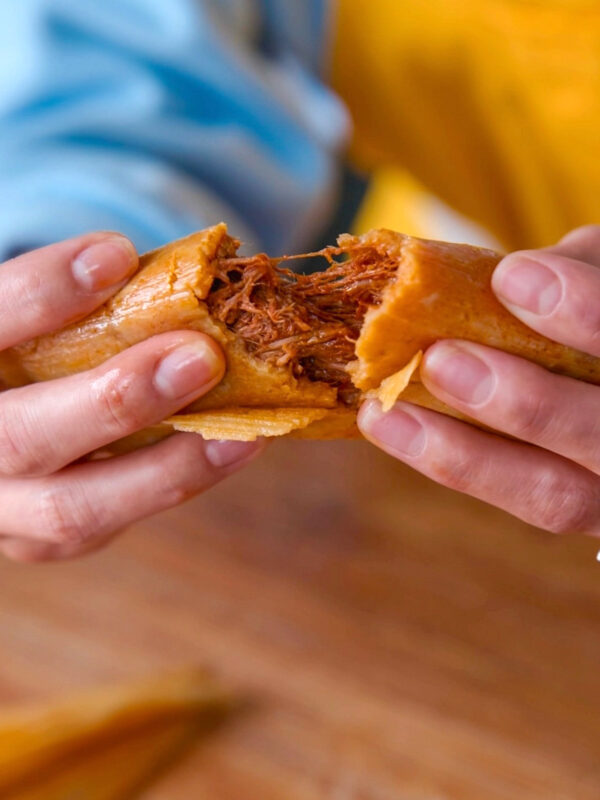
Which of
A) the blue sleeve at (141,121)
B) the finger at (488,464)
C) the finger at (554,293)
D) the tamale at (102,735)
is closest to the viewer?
the finger at (554,293)

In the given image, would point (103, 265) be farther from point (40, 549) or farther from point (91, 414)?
point (40, 549)

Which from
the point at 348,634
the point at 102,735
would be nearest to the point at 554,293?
the point at 348,634

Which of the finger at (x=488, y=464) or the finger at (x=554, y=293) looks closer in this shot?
the finger at (x=554, y=293)

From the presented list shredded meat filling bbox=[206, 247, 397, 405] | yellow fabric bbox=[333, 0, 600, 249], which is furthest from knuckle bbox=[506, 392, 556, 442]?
yellow fabric bbox=[333, 0, 600, 249]

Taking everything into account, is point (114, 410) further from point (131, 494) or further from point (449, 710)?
point (449, 710)

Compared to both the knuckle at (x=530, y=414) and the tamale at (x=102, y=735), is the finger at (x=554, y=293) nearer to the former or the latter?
the knuckle at (x=530, y=414)

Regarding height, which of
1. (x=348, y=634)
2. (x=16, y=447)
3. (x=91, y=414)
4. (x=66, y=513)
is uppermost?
(x=91, y=414)

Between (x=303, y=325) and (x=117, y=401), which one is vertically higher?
(x=303, y=325)

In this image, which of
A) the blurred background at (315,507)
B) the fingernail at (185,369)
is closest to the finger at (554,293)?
the fingernail at (185,369)
